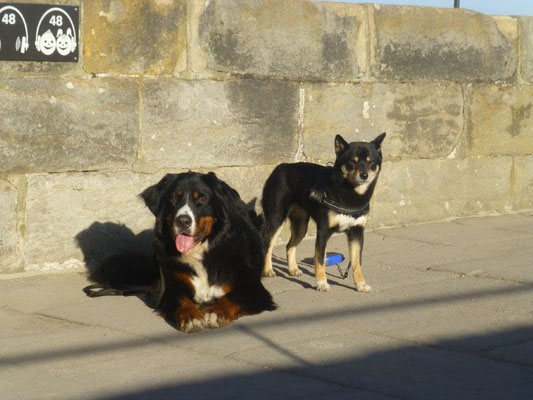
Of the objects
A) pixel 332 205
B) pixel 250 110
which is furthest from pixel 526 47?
pixel 332 205

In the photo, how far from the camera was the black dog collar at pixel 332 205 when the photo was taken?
23.0 feet

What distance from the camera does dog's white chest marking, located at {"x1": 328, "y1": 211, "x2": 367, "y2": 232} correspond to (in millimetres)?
7023

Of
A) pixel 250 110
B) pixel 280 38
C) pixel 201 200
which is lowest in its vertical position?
pixel 201 200

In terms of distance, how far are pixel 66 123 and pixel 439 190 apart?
3956 millimetres

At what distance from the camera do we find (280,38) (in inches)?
336

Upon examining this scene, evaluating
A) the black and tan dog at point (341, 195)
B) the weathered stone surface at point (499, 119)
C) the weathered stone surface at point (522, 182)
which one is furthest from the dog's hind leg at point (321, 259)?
the weathered stone surface at point (522, 182)

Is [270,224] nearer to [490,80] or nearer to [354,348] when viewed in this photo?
[354,348]

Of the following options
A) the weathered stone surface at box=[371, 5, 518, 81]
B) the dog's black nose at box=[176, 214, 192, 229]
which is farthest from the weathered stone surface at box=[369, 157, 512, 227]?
the dog's black nose at box=[176, 214, 192, 229]

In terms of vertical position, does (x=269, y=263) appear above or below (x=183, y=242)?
below

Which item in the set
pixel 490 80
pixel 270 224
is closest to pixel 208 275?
pixel 270 224

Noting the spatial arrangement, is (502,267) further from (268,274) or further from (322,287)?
(268,274)

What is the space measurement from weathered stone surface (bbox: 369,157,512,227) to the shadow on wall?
7.94 ft

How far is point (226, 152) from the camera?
27.4 feet

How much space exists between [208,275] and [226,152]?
2.06 metres
